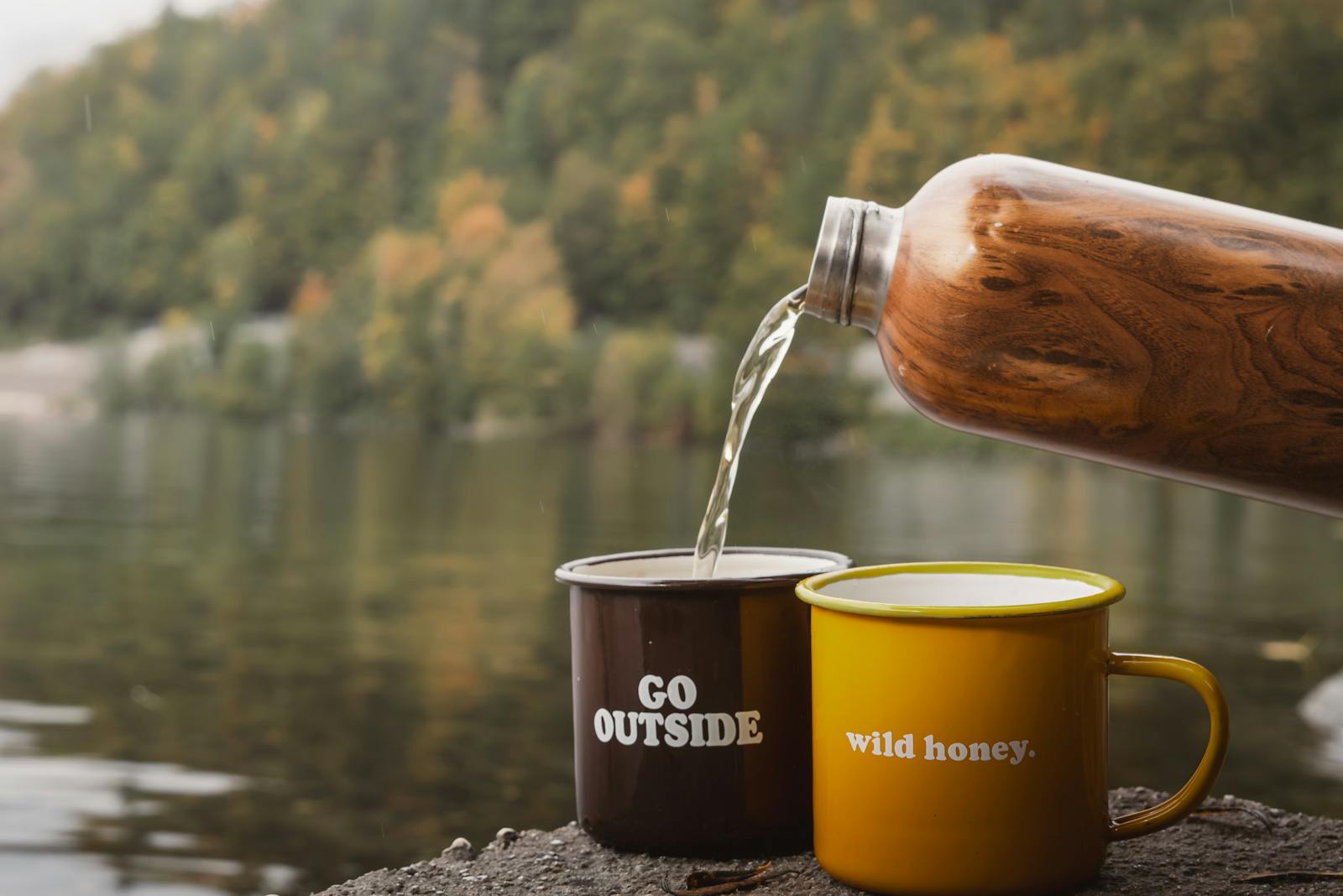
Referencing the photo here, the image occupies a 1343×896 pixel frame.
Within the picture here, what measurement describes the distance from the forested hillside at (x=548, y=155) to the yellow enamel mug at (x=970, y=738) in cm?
1888

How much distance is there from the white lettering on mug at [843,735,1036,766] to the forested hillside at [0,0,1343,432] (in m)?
18.9

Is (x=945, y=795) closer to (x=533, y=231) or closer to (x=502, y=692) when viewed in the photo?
(x=502, y=692)

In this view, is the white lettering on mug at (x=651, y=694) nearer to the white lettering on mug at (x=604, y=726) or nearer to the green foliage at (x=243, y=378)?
the white lettering on mug at (x=604, y=726)

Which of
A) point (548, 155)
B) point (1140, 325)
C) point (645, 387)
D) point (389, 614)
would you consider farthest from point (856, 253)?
point (548, 155)

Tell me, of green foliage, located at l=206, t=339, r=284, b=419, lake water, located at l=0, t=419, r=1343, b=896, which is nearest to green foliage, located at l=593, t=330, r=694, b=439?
lake water, located at l=0, t=419, r=1343, b=896

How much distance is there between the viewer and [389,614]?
14.1 meters

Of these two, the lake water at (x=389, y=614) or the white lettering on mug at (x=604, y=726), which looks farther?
the lake water at (x=389, y=614)

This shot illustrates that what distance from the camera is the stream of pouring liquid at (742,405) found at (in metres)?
0.75

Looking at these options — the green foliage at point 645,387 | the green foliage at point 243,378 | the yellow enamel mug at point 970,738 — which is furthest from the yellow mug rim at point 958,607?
the green foliage at point 243,378

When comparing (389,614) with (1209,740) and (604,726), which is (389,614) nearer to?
(604,726)

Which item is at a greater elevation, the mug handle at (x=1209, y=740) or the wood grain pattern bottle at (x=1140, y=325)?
the wood grain pattern bottle at (x=1140, y=325)

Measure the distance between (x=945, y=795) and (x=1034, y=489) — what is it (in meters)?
21.2

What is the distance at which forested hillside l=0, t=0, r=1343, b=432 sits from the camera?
70.6 ft

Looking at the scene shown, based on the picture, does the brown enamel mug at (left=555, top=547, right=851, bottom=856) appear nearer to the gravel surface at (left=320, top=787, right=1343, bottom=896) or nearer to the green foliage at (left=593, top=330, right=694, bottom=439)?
the gravel surface at (left=320, top=787, right=1343, bottom=896)
